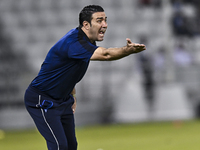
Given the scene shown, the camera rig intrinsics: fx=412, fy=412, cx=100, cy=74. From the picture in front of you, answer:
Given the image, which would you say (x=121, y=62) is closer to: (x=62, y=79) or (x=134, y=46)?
(x=62, y=79)

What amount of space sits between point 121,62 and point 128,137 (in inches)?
192

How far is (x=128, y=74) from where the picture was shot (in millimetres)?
12812

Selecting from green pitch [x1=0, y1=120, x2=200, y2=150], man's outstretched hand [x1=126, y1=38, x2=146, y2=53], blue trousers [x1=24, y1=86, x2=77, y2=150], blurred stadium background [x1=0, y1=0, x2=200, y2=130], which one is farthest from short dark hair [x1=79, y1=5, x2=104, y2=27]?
blurred stadium background [x1=0, y1=0, x2=200, y2=130]

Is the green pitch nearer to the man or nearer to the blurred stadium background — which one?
the blurred stadium background

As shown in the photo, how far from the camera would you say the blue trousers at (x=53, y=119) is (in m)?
4.78

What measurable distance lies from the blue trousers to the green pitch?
9.34ft

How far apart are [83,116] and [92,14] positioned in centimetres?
755

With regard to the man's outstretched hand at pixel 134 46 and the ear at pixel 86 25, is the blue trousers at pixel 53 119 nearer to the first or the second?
the ear at pixel 86 25

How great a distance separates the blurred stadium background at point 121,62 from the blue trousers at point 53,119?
22.5 ft

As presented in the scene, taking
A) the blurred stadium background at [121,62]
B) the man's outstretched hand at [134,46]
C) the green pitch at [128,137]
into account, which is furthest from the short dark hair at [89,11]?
the blurred stadium background at [121,62]

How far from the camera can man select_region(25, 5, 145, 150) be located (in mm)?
4602

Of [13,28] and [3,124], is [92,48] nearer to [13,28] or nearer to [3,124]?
[3,124]

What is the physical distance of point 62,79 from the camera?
4.82 m

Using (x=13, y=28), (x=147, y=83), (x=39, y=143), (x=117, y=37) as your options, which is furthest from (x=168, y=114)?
(x=13, y=28)
